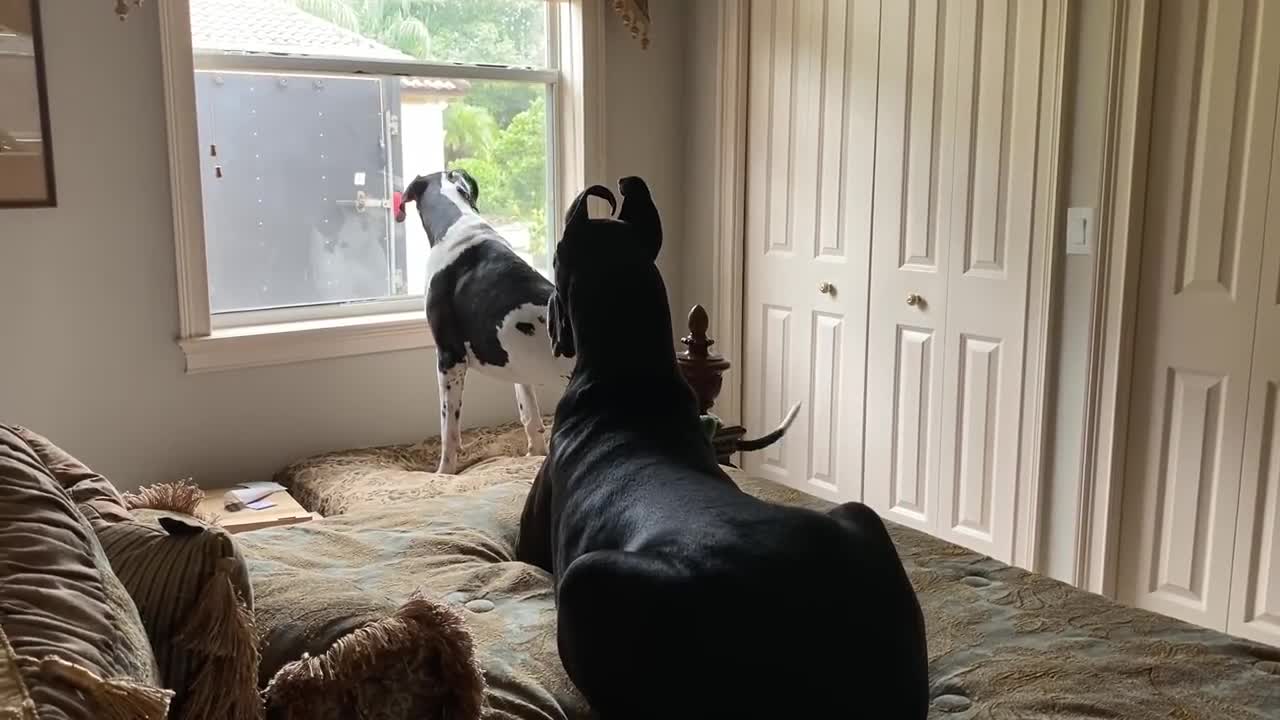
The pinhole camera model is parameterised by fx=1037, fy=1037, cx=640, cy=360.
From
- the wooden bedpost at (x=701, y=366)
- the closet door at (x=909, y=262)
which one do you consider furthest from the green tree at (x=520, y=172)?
the wooden bedpost at (x=701, y=366)

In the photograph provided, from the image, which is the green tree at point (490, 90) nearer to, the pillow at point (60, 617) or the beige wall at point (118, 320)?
the beige wall at point (118, 320)

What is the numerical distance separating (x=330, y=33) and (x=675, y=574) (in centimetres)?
287

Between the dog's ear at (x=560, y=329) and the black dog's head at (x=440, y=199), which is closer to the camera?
the dog's ear at (x=560, y=329)

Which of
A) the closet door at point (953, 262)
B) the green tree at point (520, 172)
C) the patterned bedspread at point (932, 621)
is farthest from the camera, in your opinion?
the green tree at point (520, 172)

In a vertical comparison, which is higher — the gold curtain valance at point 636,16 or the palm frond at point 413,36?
the gold curtain valance at point 636,16

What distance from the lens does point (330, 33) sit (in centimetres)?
346

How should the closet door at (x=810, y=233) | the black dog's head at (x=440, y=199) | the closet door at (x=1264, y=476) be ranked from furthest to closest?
the closet door at (x=810, y=233) → the black dog's head at (x=440, y=199) → the closet door at (x=1264, y=476)

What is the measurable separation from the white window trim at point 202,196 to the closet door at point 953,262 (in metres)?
1.10

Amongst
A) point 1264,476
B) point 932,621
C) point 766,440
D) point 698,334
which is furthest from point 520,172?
point 932,621

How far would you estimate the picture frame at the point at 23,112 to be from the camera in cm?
279

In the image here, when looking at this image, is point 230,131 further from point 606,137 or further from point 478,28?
point 606,137

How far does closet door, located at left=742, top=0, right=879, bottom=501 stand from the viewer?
352cm

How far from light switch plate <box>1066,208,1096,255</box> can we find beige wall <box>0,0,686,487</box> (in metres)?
2.26

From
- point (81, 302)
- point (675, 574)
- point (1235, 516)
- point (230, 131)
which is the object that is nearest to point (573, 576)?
point (675, 574)
